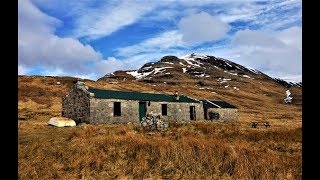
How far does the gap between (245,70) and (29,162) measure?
172 meters

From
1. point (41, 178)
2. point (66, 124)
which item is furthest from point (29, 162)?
point (66, 124)

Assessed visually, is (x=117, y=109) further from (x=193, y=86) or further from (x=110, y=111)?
(x=193, y=86)

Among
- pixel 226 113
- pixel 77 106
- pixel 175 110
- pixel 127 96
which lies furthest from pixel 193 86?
pixel 77 106

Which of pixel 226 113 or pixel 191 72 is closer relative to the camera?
pixel 226 113

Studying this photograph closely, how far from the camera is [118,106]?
35.8 metres

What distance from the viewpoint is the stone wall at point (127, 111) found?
33.6m

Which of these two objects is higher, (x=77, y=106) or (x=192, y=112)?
(x=77, y=106)

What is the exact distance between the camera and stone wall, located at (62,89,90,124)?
111 feet

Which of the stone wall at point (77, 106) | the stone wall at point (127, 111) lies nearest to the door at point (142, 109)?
the stone wall at point (127, 111)

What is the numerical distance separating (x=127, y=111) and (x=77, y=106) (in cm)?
538

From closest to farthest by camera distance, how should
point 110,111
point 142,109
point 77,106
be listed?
point 110,111, point 77,106, point 142,109

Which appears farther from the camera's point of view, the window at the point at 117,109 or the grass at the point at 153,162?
the window at the point at 117,109

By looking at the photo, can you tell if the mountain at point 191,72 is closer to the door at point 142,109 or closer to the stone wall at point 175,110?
the stone wall at point 175,110

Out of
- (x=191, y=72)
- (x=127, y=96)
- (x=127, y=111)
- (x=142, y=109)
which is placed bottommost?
(x=127, y=111)
